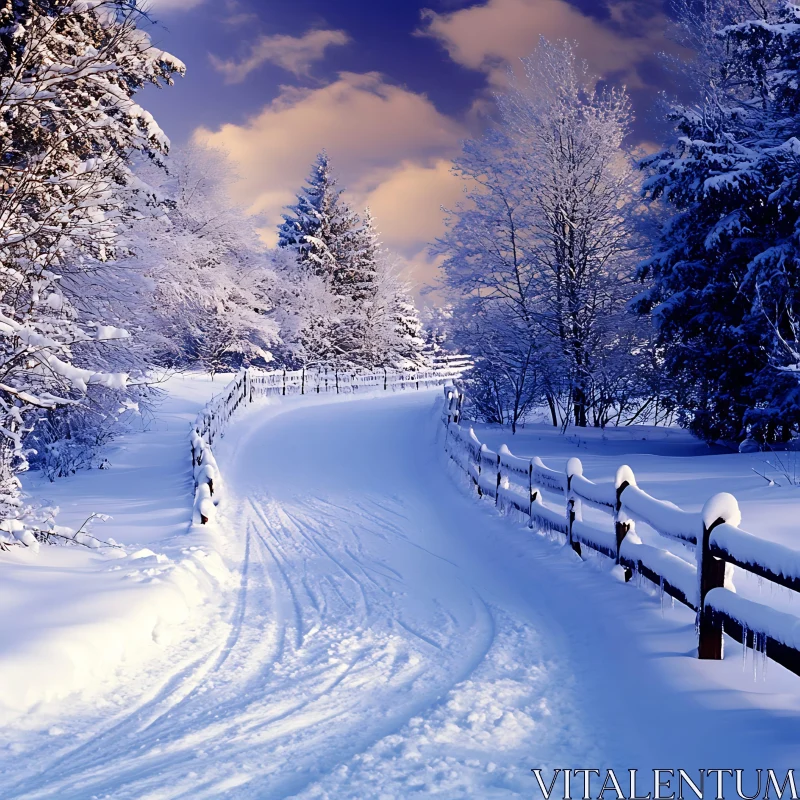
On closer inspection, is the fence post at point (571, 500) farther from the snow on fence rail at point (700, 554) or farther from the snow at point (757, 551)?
the snow at point (757, 551)

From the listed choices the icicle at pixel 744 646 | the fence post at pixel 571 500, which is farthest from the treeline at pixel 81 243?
the icicle at pixel 744 646

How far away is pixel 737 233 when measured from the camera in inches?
556

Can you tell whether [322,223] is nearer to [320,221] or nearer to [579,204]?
[320,221]

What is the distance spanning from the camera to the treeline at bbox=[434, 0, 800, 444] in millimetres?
13484

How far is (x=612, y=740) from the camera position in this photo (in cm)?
400

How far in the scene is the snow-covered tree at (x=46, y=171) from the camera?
6867mm

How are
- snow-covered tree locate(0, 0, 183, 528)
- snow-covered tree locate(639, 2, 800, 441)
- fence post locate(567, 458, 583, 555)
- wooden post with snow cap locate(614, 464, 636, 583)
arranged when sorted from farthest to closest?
snow-covered tree locate(639, 2, 800, 441)
fence post locate(567, 458, 583, 555)
snow-covered tree locate(0, 0, 183, 528)
wooden post with snow cap locate(614, 464, 636, 583)

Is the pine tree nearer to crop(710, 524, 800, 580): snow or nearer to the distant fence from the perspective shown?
the distant fence

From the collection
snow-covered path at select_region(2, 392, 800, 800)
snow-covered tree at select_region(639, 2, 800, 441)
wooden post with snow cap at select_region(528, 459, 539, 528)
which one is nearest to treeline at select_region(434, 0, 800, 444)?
snow-covered tree at select_region(639, 2, 800, 441)

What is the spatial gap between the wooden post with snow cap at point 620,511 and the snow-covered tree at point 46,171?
16.5 ft

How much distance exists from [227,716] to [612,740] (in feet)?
8.12

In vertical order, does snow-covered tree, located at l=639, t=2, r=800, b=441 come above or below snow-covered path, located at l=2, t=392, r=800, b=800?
above

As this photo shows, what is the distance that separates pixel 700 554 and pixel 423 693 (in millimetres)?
2224

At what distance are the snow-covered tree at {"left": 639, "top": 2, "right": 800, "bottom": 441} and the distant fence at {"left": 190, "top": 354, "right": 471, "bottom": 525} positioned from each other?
396 inches
